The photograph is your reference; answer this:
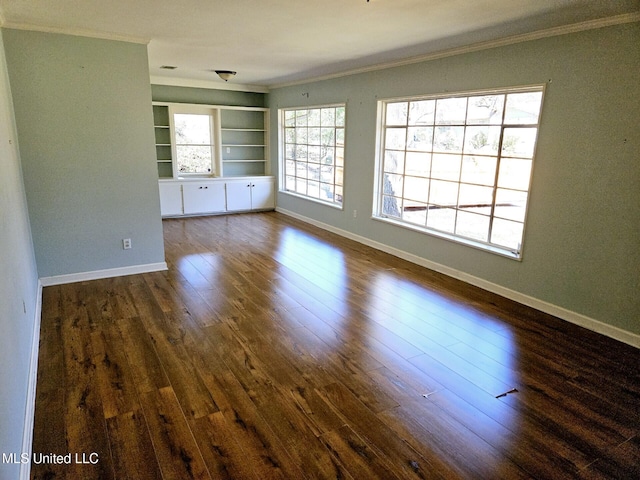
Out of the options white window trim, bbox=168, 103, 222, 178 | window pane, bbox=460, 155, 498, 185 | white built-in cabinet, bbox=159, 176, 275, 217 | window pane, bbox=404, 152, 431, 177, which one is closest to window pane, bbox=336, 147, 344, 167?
window pane, bbox=404, 152, 431, 177

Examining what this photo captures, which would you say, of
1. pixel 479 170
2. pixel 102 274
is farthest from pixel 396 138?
pixel 102 274

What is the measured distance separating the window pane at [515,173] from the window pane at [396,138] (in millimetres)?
1500

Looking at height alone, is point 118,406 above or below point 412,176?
below

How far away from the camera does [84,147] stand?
4.00 metres

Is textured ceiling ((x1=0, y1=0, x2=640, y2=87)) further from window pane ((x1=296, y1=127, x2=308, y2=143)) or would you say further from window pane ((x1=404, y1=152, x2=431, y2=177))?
window pane ((x1=296, y1=127, x2=308, y2=143))

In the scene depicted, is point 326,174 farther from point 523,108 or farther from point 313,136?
point 523,108

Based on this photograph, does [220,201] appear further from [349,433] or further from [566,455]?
[566,455]

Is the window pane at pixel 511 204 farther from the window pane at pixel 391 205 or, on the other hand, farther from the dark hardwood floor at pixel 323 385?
the window pane at pixel 391 205

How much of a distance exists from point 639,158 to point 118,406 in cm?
387

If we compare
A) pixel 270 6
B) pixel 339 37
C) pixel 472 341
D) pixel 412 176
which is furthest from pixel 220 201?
pixel 472 341

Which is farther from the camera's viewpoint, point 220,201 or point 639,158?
point 220,201

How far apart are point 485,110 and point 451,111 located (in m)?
0.46

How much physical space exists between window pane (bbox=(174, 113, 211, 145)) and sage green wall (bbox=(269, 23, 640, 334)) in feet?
16.2

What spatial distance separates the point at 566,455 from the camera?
2.01m
